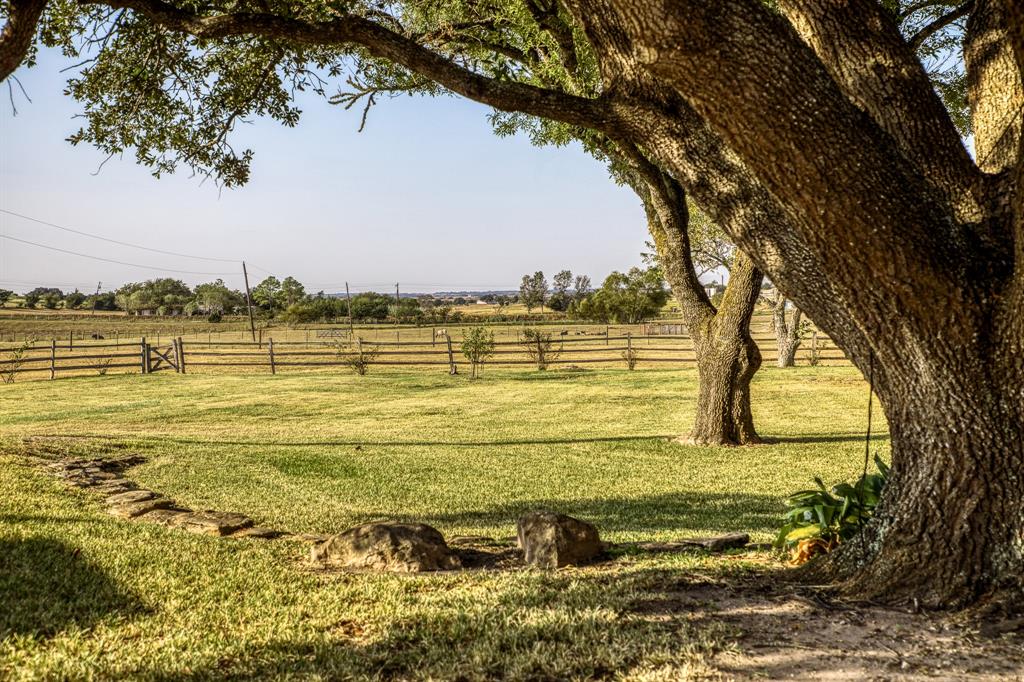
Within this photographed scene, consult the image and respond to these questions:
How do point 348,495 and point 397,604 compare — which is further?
point 348,495

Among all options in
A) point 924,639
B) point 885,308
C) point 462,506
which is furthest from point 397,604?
point 462,506

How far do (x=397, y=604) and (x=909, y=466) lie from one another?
108 inches

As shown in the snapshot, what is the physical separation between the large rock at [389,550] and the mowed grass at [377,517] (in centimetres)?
30

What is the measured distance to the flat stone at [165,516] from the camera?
6.32 metres

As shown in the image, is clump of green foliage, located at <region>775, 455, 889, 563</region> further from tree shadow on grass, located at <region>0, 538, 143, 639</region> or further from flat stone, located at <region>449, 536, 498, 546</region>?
tree shadow on grass, located at <region>0, 538, 143, 639</region>

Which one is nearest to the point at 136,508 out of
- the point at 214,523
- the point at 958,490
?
the point at 214,523

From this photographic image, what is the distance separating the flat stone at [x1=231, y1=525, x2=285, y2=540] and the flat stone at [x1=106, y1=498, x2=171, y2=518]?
1.35 m

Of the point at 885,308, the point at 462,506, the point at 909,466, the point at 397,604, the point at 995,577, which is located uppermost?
the point at 885,308

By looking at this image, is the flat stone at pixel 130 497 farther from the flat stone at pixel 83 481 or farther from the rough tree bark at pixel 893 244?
the rough tree bark at pixel 893 244

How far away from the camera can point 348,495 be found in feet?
27.1

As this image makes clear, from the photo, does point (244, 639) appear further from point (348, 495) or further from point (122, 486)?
point (122, 486)

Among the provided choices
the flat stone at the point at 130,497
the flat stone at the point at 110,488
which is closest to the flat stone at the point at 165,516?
the flat stone at the point at 130,497

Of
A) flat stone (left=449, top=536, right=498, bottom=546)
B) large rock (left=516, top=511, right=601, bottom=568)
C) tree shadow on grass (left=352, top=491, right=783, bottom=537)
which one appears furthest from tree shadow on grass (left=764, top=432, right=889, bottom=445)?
large rock (left=516, top=511, right=601, bottom=568)

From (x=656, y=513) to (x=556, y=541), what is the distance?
2833 mm
